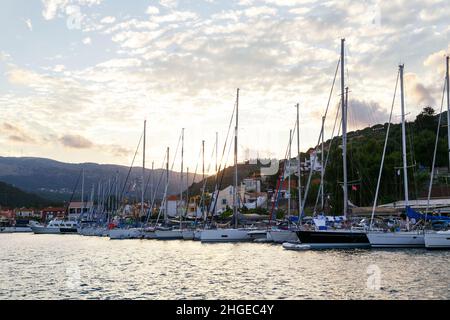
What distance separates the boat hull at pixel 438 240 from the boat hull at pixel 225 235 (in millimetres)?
27487

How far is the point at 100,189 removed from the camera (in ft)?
457

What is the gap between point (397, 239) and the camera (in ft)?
161

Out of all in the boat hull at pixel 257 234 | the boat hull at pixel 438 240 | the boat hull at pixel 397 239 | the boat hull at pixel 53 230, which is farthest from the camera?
the boat hull at pixel 53 230

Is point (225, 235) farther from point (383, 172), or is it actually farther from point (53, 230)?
point (53, 230)

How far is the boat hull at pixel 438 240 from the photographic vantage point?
4691cm

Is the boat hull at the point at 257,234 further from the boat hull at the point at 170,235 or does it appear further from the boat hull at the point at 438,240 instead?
the boat hull at the point at 438,240

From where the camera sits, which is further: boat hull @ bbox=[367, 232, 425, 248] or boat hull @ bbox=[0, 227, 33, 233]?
boat hull @ bbox=[0, 227, 33, 233]

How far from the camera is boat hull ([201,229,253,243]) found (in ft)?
226

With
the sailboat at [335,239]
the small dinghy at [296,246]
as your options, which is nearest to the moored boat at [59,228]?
the small dinghy at [296,246]

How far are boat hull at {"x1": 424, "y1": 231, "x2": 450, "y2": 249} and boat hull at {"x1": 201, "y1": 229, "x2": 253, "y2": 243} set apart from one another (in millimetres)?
27487

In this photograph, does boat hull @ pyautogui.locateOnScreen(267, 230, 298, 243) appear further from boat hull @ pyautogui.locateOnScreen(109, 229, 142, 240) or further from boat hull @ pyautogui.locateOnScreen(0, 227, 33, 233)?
boat hull @ pyautogui.locateOnScreen(0, 227, 33, 233)

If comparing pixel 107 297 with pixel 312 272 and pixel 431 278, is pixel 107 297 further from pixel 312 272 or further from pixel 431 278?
pixel 431 278

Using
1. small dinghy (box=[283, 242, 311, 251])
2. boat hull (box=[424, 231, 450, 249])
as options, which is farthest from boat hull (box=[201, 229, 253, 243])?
boat hull (box=[424, 231, 450, 249])

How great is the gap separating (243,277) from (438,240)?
2370 cm
